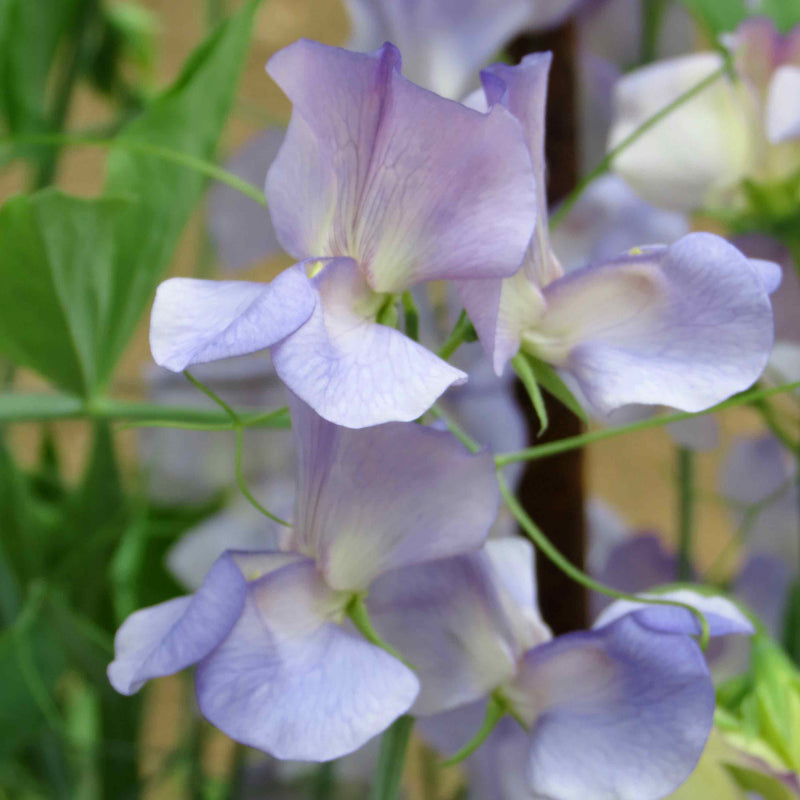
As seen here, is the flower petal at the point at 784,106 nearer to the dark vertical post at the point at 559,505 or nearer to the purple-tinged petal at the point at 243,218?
the dark vertical post at the point at 559,505

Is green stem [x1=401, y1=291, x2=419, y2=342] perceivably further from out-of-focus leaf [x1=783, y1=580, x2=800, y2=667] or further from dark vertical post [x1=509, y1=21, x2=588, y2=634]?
out-of-focus leaf [x1=783, y1=580, x2=800, y2=667]

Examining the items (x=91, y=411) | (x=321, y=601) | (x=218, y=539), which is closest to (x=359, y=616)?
(x=321, y=601)

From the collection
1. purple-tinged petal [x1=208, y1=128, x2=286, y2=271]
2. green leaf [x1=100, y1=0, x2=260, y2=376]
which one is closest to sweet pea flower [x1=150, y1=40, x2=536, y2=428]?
green leaf [x1=100, y1=0, x2=260, y2=376]

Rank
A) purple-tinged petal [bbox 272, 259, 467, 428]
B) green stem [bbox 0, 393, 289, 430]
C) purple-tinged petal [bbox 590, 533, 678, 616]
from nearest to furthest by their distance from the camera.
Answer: purple-tinged petal [bbox 272, 259, 467, 428] < green stem [bbox 0, 393, 289, 430] < purple-tinged petal [bbox 590, 533, 678, 616]

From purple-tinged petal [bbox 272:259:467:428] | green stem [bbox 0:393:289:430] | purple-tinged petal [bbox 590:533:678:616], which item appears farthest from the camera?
purple-tinged petal [bbox 590:533:678:616]

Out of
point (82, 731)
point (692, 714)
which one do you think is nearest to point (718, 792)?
point (692, 714)

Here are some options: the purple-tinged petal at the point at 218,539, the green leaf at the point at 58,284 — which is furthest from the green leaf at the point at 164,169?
the purple-tinged petal at the point at 218,539
